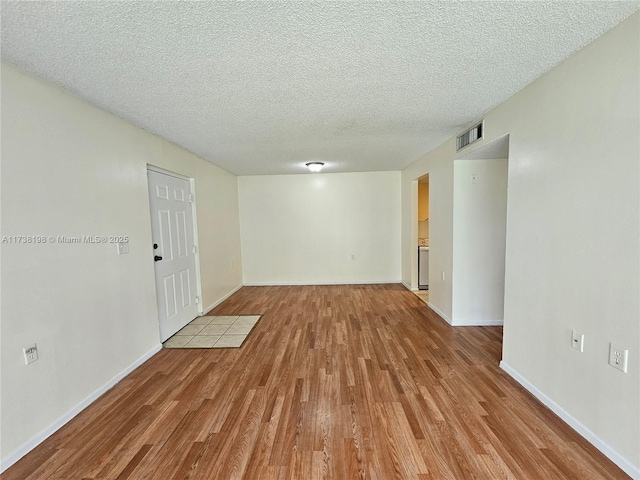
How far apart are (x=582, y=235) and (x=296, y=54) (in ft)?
6.70

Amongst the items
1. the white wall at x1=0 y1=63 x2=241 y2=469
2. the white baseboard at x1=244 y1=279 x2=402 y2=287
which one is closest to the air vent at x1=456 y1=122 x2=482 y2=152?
the white baseboard at x1=244 y1=279 x2=402 y2=287

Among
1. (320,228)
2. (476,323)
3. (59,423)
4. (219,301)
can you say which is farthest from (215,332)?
(476,323)

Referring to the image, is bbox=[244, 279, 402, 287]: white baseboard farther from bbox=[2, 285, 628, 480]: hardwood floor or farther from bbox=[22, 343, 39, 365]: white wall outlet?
bbox=[22, 343, 39, 365]: white wall outlet

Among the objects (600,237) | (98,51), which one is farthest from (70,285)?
(600,237)

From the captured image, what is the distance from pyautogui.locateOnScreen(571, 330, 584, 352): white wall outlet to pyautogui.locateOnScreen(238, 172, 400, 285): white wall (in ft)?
13.1

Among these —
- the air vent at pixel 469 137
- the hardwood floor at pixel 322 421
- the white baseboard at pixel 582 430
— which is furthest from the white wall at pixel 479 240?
the white baseboard at pixel 582 430

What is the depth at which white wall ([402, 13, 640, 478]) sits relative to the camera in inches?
53.7

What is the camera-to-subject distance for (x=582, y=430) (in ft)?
5.35

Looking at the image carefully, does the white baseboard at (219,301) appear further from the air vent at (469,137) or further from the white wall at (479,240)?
the air vent at (469,137)

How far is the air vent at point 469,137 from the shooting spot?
2.68m

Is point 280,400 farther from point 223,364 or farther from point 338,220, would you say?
point 338,220

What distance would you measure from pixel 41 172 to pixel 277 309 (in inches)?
123

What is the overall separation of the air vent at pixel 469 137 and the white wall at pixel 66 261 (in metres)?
3.45

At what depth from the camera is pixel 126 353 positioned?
246cm
